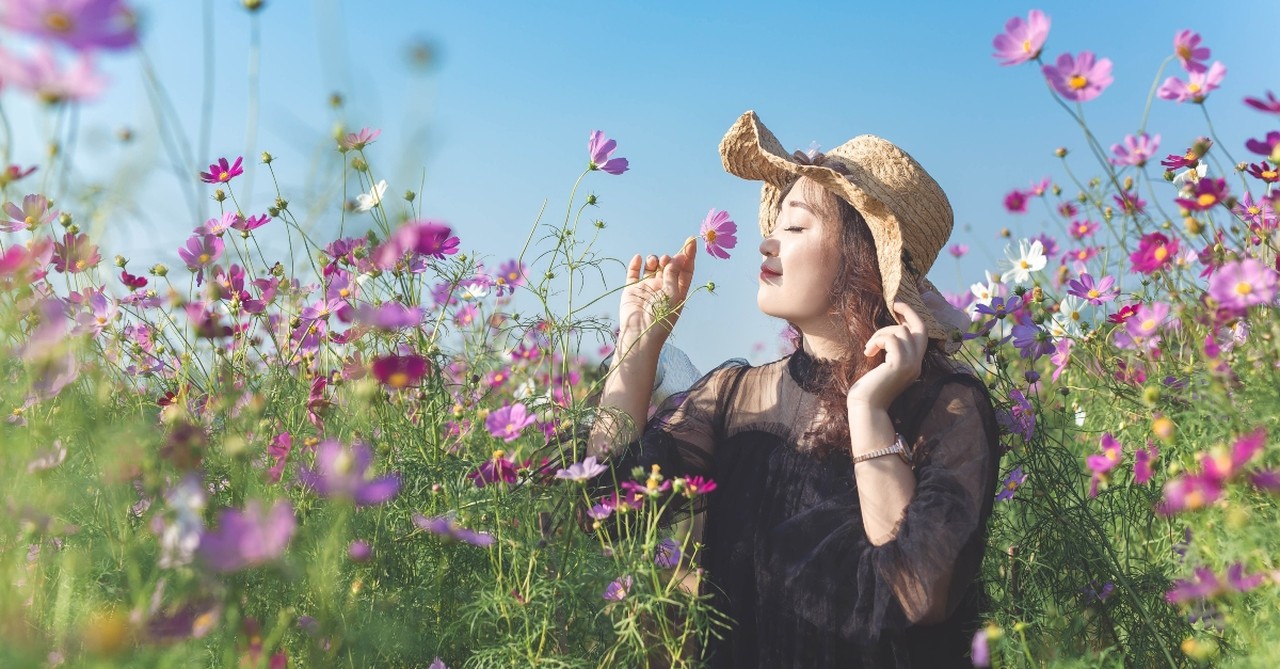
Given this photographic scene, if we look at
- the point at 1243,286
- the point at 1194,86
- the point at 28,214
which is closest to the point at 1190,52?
the point at 1194,86

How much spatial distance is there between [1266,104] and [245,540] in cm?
139

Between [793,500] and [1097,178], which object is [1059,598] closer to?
[793,500]

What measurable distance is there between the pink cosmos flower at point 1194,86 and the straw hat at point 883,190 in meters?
0.41

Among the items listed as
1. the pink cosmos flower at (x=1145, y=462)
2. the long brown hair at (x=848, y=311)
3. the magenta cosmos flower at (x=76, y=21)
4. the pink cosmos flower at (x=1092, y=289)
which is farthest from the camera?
the pink cosmos flower at (x=1092, y=289)

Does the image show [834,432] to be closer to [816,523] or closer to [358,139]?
[816,523]

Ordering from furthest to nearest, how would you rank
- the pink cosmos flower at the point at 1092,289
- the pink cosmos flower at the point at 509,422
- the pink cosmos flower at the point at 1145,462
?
the pink cosmos flower at the point at 1092,289, the pink cosmos flower at the point at 509,422, the pink cosmos flower at the point at 1145,462

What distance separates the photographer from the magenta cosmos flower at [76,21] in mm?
882

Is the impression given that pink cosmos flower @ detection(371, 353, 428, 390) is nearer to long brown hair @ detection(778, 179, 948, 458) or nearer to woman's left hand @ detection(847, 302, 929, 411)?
woman's left hand @ detection(847, 302, 929, 411)

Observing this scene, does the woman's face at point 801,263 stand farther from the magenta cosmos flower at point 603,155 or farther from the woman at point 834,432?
the magenta cosmos flower at point 603,155

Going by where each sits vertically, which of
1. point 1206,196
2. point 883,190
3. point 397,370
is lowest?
point 397,370

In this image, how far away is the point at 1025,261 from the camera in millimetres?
2611

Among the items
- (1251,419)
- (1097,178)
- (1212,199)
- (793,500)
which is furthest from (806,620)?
(1097,178)

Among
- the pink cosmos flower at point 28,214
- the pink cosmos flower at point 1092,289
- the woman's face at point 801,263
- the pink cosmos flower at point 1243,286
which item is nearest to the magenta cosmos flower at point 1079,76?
the pink cosmos flower at point 1243,286

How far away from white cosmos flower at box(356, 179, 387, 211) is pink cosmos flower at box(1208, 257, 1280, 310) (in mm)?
1147
